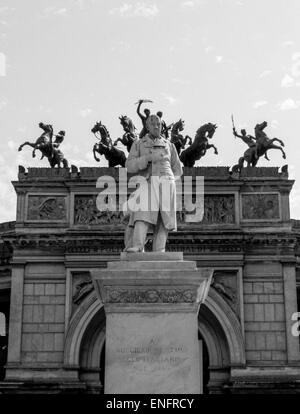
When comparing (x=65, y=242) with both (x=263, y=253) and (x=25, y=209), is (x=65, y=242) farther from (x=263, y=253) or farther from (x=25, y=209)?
(x=263, y=253)

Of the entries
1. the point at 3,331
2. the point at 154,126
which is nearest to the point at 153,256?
the point at 154,126

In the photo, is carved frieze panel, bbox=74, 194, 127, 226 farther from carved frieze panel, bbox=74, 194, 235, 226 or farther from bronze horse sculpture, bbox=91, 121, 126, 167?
bronze horse sculpture, bbox=91, 121, 126, 167

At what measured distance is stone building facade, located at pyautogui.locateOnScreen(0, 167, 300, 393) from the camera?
28344 millimetres

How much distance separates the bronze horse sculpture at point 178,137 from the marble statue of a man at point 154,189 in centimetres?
1960

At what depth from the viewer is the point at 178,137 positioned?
106ft

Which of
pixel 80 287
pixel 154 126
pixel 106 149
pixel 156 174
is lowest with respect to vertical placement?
pixel 156 174

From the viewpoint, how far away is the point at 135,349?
10922 mm

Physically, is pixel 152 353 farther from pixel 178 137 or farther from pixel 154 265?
pixel 178 137

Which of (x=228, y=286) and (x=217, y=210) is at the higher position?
(x=217, y=210)

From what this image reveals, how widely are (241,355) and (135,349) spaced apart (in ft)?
59.1

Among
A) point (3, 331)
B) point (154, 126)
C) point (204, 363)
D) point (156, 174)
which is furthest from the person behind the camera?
point (3, 331)

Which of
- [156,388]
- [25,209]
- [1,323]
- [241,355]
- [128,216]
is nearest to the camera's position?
[156,388]

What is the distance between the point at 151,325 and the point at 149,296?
0.41 metres

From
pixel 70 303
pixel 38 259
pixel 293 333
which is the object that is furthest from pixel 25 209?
pixel 293 333
